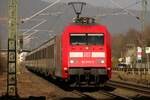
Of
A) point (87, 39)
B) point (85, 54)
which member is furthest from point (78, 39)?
point (85, 54)

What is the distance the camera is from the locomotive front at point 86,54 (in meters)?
24.7

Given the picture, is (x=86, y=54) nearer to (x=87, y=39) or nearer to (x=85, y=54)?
(x=85, y=54)

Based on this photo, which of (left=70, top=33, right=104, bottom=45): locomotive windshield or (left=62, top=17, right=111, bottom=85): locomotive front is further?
(left=70, top=33, right=104, bottom=45): locomotive windshield

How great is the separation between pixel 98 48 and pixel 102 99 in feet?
17.4

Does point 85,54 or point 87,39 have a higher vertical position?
point 87,39

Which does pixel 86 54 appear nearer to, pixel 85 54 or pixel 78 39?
pixel 85 54

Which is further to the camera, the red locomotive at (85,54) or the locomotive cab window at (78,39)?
the locomotive cab window at (78,39)

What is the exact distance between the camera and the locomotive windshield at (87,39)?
83.2 ft

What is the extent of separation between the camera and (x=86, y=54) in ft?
82.2

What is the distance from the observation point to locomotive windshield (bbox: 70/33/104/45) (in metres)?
25.4

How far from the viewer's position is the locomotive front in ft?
80.9

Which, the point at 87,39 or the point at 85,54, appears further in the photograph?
the point at 87,39

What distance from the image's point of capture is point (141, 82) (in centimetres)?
3600

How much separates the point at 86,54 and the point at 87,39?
0.88m
